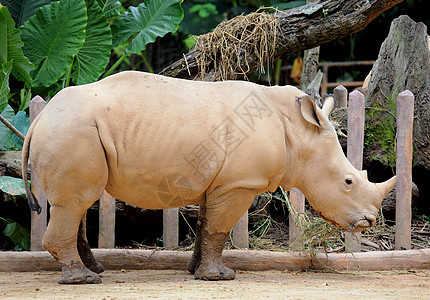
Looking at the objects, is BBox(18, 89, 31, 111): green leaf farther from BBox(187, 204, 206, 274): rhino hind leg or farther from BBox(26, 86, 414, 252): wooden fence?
BBox(187, 204, 206, 274): rhino hind leg

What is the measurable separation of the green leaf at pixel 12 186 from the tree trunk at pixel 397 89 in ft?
12.0

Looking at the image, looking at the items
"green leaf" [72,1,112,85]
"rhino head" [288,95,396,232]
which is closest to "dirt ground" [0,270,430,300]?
"rhino head" [288,95,396,232]

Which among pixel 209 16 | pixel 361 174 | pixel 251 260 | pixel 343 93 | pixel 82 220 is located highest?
pixel 209 16

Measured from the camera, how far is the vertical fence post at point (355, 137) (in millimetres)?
5340

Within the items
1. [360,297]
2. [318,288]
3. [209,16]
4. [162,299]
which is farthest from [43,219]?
[209,16]

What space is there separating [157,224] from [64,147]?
2.37 meters

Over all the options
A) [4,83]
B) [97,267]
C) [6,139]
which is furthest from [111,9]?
[97,267]

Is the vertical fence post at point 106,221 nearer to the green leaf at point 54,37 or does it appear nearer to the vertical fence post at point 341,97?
the green leaf at point 54,37

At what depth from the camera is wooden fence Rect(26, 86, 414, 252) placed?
5.30 m

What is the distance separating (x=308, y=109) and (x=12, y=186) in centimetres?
276

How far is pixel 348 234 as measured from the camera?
5332 millimetres

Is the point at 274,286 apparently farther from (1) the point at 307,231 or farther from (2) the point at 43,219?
(2) the point at 43,219

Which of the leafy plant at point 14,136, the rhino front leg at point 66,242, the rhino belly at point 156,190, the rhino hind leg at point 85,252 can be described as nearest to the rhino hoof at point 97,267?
the rhino hind leg at point 85,252

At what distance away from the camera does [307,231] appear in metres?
5.02
